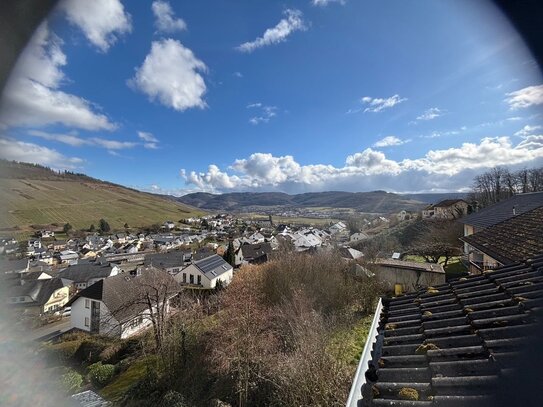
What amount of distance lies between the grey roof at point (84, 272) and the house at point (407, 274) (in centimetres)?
Result: 3222

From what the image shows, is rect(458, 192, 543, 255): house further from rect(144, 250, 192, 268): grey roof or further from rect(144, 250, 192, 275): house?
rect(144, 250, 192, 268): grey roof

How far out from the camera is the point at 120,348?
554 inches

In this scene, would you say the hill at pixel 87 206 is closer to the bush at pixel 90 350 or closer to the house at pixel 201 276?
the house at pixel 201 276

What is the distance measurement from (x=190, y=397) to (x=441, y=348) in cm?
818

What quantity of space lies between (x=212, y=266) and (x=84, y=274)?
54.5ft

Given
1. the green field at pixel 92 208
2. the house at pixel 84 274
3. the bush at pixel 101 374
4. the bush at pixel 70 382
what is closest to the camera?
the bush at pixel 70 382

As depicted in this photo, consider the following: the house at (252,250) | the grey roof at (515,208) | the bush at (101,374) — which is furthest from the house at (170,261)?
the grey roof at (515,208)

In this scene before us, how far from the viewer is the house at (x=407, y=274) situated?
41.9ft

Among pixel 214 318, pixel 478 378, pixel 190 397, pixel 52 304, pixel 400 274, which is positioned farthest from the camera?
pixel 52 304

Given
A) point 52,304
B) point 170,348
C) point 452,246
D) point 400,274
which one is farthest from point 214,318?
point 52,304

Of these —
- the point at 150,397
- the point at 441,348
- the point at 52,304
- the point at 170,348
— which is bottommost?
the point at 52,304

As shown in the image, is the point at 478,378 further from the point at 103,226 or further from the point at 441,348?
the point at 103,226

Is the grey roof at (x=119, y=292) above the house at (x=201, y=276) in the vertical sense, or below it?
above

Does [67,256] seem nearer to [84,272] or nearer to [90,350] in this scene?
[84,272]
